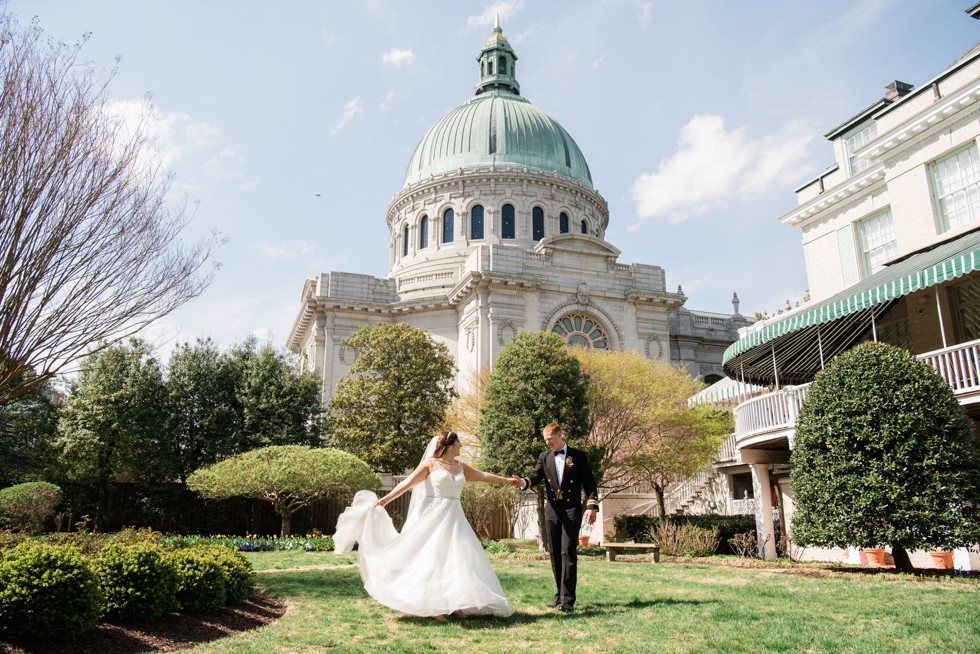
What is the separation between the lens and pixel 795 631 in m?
6.67

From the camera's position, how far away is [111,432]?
30.1m

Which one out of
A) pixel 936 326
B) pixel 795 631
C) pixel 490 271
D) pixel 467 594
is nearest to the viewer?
pixel 795 631

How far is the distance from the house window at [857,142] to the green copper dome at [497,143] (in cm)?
2884

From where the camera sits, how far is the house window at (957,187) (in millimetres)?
16797

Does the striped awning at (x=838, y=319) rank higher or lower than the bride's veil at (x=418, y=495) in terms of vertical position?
higher

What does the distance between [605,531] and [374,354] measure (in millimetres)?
13428

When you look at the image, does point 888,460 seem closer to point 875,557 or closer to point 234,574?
point 875,557

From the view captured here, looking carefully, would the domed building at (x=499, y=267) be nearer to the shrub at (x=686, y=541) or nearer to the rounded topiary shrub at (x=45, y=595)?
the shrub at (x=686, y=541)

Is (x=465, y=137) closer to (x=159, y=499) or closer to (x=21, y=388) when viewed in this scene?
(x=159, y=499)

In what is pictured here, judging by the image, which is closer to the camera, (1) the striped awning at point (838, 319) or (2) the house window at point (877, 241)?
(1) the striped awning at point (838, 319)

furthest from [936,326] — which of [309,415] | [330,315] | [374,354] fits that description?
[330,315]

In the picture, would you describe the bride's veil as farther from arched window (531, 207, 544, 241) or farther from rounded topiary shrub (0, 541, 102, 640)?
arched window (531, 207, 544, 241)

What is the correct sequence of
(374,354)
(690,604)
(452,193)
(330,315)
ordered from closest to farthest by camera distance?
(690,604)
(374,354)
(330,315)
(452,193)

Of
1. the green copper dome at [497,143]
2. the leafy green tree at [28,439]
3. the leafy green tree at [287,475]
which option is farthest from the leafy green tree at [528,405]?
the green copper dome at [497,143]
